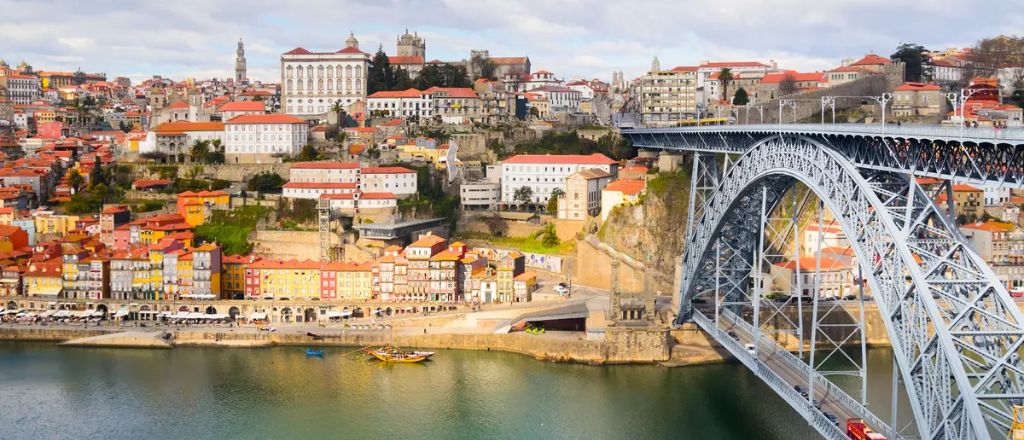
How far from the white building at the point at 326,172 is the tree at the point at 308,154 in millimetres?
2140

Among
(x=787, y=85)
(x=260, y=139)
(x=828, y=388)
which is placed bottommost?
(x=828, y=388)

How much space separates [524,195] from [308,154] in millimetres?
7887

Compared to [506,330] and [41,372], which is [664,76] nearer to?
[506,330]

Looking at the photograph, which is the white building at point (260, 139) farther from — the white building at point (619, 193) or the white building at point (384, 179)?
the white building at point (619, 193)

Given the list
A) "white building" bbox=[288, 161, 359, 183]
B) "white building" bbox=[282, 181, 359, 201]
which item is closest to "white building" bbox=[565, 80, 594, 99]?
"white building" bbox=[288, 161, 359, 183]

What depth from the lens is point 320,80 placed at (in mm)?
43188

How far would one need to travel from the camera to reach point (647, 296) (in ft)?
78.5

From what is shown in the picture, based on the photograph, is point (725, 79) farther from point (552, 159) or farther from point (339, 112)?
point (339, 112)

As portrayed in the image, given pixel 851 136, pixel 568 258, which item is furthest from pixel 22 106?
pixel 851 136

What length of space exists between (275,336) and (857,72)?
2178 cm

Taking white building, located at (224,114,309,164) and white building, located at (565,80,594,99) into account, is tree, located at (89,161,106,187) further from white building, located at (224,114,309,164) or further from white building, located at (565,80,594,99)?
white building, located at (565,80,594,99)

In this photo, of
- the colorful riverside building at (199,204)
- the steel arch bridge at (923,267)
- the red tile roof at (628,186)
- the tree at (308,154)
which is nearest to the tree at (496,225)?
the red tile roof at (628,186)

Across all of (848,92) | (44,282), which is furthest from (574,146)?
(44,282)

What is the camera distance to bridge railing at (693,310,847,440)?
13445 millimetres
